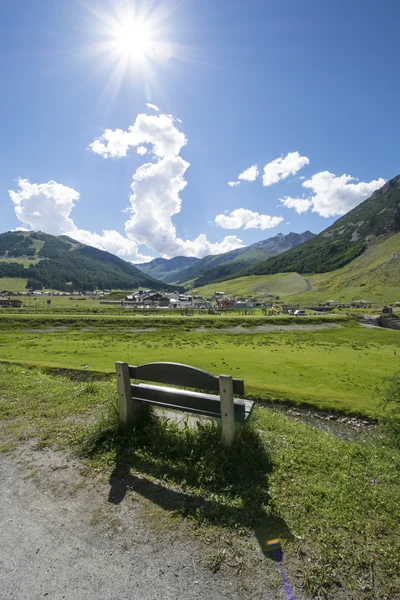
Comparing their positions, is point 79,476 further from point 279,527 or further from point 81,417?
point 279,527

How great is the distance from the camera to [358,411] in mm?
14438

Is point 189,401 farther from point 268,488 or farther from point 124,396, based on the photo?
point 268,488

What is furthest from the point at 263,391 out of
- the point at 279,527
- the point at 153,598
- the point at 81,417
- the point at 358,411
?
the point at 153,598

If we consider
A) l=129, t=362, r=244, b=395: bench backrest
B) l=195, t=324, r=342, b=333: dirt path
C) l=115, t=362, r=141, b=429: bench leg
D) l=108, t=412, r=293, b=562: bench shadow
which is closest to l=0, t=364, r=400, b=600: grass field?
l=108, t=412, r=293, b=562: bench shadow

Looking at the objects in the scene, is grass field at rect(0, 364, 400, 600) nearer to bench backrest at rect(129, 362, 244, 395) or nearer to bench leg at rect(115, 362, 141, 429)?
bench leg at rect(115, 362, 141, 429)

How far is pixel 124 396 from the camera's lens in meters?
6.57

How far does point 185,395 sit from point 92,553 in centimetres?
285

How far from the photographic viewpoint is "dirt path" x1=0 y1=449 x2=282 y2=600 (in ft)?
11.0

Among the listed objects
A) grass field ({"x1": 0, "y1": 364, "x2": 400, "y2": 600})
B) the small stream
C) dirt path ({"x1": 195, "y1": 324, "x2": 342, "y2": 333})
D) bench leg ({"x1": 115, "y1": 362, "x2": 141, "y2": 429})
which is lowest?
dirt path ({"x1": 195, "y1": 324, "x2": 342, "y2": 333})

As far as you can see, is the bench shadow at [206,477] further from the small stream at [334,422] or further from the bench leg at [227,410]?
the small stream at [334,422]

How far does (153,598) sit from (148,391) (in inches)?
142

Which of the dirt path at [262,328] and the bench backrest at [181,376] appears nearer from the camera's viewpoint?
the bench backrest at [181,376]

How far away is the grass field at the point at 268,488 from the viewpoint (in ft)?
12.0

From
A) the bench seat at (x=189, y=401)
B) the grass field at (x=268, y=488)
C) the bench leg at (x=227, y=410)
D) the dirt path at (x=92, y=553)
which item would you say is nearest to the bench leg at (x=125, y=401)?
the bench seat at (x=189, y=401)
